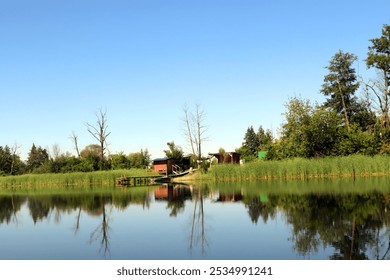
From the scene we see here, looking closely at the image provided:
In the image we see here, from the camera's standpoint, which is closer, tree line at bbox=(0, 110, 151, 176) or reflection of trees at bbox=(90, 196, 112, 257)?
reflection of trees at bbox=(90, 196, 112, 257)

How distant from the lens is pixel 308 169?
112ft

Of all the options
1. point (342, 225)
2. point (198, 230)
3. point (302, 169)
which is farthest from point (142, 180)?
point (342, 225)

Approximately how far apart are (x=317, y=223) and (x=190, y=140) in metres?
41.2

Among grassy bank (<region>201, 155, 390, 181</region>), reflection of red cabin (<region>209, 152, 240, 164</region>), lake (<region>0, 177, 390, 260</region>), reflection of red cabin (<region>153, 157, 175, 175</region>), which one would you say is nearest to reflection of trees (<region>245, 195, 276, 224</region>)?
lake (<region>0, 177, 390, 260</region>)

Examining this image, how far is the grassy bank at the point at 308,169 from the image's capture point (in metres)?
33.1

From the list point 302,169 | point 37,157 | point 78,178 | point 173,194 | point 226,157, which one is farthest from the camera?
point 37,157

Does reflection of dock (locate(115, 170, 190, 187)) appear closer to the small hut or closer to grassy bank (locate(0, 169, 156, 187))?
grassy bank (locate(0, 169, 156, 187))

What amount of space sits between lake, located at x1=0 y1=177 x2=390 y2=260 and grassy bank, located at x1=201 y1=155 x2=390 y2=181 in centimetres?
1677

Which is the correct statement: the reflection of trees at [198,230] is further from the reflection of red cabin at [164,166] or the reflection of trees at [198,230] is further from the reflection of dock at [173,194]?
the reflection of red cabin at [164,166]

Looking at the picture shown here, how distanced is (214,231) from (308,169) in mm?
24797

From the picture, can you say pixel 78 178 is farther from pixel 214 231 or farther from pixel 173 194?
pixel 214 231

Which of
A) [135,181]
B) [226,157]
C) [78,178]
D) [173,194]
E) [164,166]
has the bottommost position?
[173,194]

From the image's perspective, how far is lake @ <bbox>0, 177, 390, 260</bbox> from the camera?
838 cm
